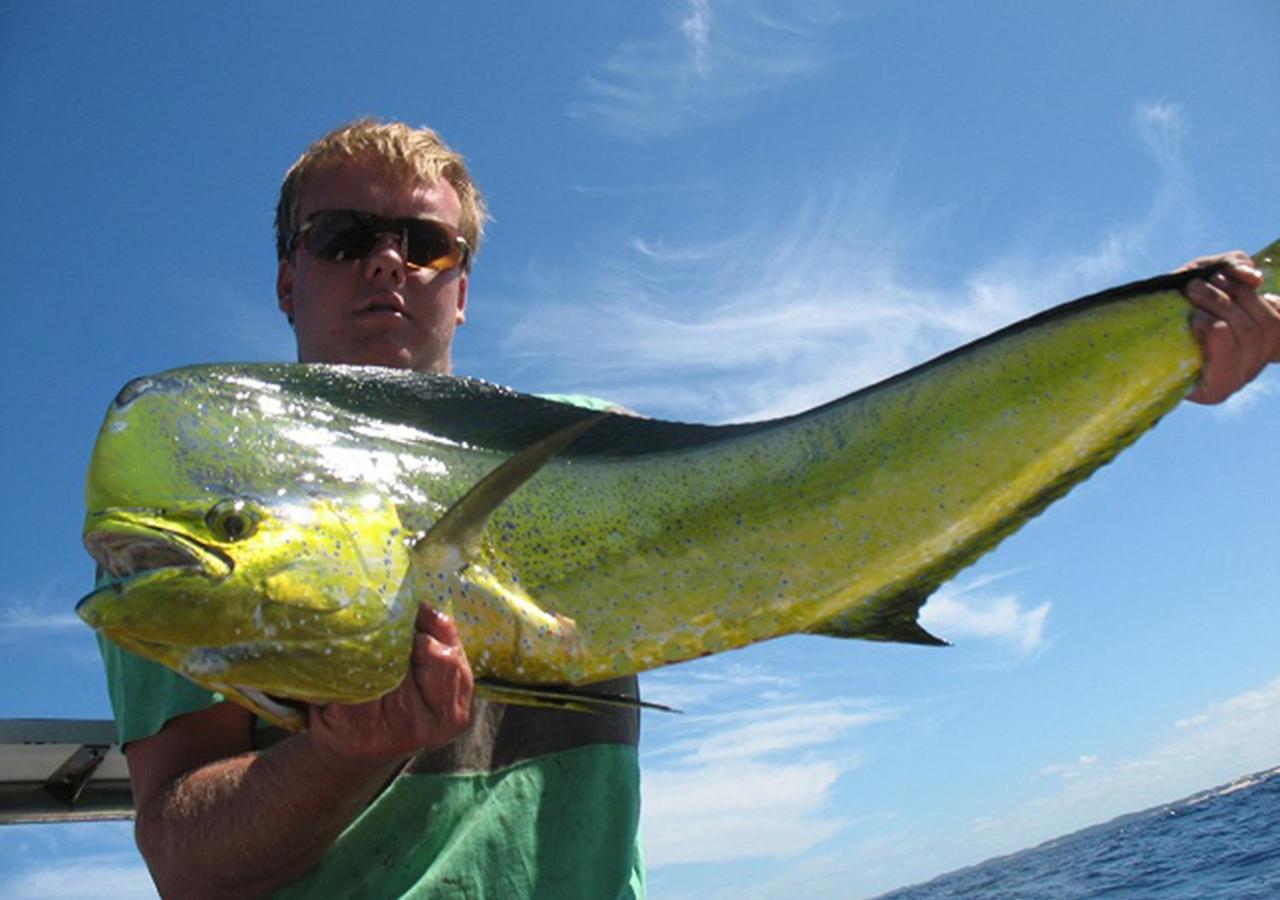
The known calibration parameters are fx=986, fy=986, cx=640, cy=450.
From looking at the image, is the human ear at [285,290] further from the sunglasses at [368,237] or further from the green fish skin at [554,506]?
the green fish skin at [554,506]

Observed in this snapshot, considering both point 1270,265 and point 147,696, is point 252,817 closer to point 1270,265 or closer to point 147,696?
point 147,696

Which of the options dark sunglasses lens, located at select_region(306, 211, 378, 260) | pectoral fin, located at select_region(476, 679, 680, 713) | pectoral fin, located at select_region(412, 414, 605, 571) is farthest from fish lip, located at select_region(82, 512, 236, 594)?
dark sunglasses lens, located at select_region(306, 211, 378, 260)

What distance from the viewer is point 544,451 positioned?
1725mm

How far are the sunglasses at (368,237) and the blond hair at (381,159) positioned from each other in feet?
0.56

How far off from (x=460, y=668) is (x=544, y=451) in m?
0.40

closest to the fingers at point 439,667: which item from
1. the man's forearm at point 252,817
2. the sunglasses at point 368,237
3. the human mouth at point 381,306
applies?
the man's forearm at point 252,817

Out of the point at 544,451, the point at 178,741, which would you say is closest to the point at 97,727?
the point at 178,741

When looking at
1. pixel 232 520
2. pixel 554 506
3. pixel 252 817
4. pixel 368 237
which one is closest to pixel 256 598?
pixel 232 520

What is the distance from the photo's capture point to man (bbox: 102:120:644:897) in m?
1.95

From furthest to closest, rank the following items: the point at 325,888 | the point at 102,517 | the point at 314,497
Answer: the point at 325,888 → the point at 314,497 → the point at 102,517

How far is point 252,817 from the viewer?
211 centimetres

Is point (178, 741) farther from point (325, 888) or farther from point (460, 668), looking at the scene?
point (460, 668)

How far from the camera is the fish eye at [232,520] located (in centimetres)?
163

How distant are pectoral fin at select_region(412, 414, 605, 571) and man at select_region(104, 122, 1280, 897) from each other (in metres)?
0.11
